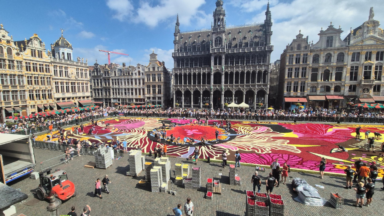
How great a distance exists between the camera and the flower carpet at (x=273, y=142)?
1636 cm

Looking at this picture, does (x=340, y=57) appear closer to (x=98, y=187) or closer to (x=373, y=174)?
(x=373, y=174)

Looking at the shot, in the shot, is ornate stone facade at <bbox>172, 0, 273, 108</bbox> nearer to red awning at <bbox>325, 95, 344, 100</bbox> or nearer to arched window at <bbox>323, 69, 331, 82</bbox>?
arched window at <bbox>323, 69, 331, 82</bbox>

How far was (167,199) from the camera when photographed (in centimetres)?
1052

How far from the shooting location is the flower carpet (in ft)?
53.7

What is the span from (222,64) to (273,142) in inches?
1260

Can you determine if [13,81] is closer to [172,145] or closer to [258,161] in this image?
[172,145]

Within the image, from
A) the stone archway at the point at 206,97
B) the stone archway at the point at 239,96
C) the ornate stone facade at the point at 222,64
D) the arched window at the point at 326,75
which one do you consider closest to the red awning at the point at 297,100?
the ornate stone facade at the point at 222,64

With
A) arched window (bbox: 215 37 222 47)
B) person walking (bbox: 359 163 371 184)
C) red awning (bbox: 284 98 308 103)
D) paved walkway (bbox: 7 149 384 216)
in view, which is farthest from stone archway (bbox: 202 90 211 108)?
person walking (bbox: 359 163 371 184)

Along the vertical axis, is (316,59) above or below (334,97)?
above

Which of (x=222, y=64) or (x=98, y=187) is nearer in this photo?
(x=98, y=187)

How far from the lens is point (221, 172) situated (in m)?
13.8

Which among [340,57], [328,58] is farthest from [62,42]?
[340,57]

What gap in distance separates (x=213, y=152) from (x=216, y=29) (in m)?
40.5

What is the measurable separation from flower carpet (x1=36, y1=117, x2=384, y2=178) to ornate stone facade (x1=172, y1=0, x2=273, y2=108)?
1929 centimetres
